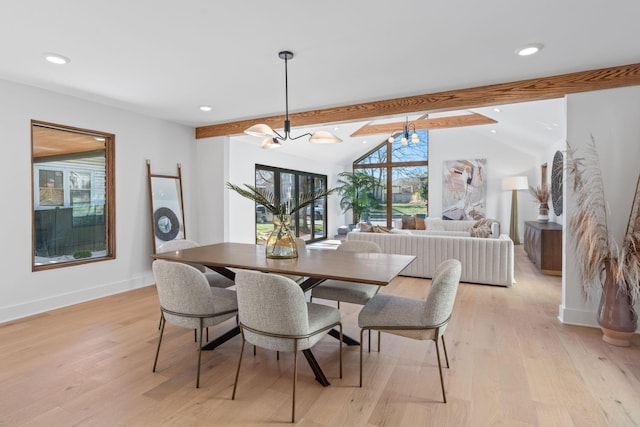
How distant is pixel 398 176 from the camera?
33.2 feet

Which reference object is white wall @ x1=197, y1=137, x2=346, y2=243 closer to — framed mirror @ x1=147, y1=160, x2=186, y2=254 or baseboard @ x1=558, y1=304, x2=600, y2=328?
framed mirror @ x1=147, y1=160, x2=186, y2=254

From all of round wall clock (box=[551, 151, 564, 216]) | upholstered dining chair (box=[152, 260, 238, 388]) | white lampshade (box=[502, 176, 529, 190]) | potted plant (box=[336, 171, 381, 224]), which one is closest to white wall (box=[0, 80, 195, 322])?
upholstered dining chair (box=[152, 260, 238, 388])

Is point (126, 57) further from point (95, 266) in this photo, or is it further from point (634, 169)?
point (634, 169)

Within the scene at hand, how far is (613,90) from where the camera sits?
10.2 ft

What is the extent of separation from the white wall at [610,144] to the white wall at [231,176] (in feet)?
14.5

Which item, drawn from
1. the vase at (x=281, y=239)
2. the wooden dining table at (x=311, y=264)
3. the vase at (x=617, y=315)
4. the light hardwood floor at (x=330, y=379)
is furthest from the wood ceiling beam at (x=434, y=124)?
the vase at (x=281, y=239)

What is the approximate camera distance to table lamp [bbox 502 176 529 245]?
311 inches

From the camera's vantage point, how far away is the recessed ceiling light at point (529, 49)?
2.62m

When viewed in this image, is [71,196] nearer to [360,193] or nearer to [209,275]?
[209,275]

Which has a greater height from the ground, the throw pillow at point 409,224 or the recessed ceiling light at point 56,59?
the recessed ceiling light at point 56,59

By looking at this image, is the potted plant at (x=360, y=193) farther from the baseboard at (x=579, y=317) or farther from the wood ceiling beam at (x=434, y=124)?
the baseboard at (x=579, y=317)

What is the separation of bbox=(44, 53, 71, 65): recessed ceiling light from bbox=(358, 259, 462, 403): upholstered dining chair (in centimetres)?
319

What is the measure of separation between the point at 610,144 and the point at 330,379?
130 inches

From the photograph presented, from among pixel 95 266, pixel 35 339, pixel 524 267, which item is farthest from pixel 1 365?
pixel 524 267
